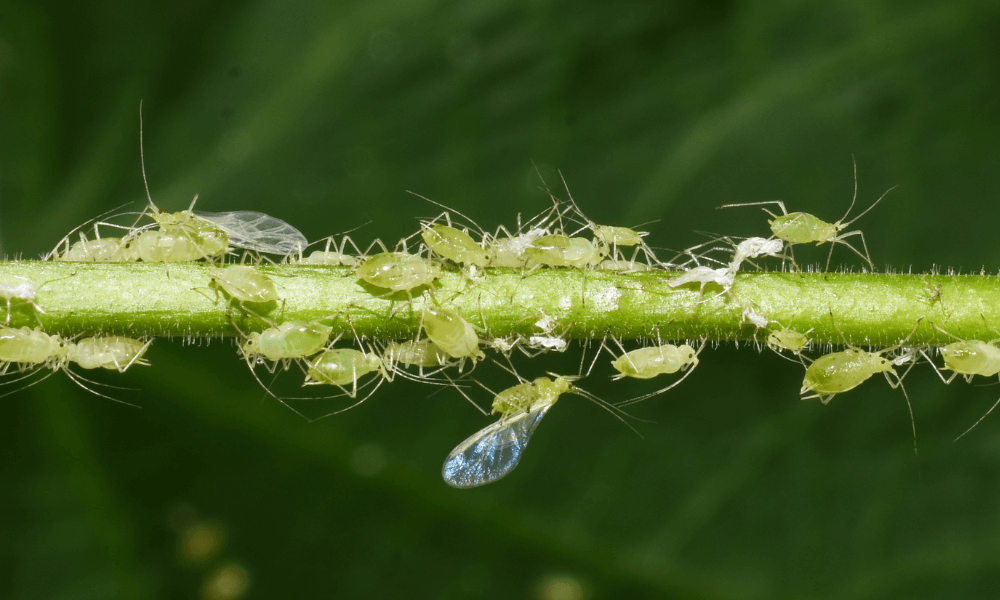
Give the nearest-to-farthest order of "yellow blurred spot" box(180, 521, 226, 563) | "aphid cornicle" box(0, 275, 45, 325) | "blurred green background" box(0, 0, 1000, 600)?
1. "aphid cornicle" box(0, 275, 45, 325)
2. "blurred green background" box(0, 0, 1000, 600)
3. "yellow blurred spot" box(180, 521, 226, 563)

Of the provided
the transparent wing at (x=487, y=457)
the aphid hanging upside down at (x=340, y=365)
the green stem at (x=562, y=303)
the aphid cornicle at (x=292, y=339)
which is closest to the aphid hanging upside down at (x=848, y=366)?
the green stem at (x=562, y=303)

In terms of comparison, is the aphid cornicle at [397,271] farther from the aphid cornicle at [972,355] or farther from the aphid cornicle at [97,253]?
the aphid cornicle at [972,355]

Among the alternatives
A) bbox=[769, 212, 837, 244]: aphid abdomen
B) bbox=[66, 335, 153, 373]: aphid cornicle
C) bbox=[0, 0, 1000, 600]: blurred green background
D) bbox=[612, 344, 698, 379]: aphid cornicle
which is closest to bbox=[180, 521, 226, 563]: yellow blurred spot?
bbox=[0, 0, 1000, 600]: blurred green background

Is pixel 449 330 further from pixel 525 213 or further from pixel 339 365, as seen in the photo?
pixel 525 213

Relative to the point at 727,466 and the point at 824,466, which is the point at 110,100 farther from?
the point at 824,466

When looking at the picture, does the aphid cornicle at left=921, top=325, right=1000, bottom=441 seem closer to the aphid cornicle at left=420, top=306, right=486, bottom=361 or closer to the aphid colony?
the aphid colony

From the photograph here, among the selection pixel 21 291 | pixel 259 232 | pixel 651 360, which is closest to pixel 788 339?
pixel 651 360
